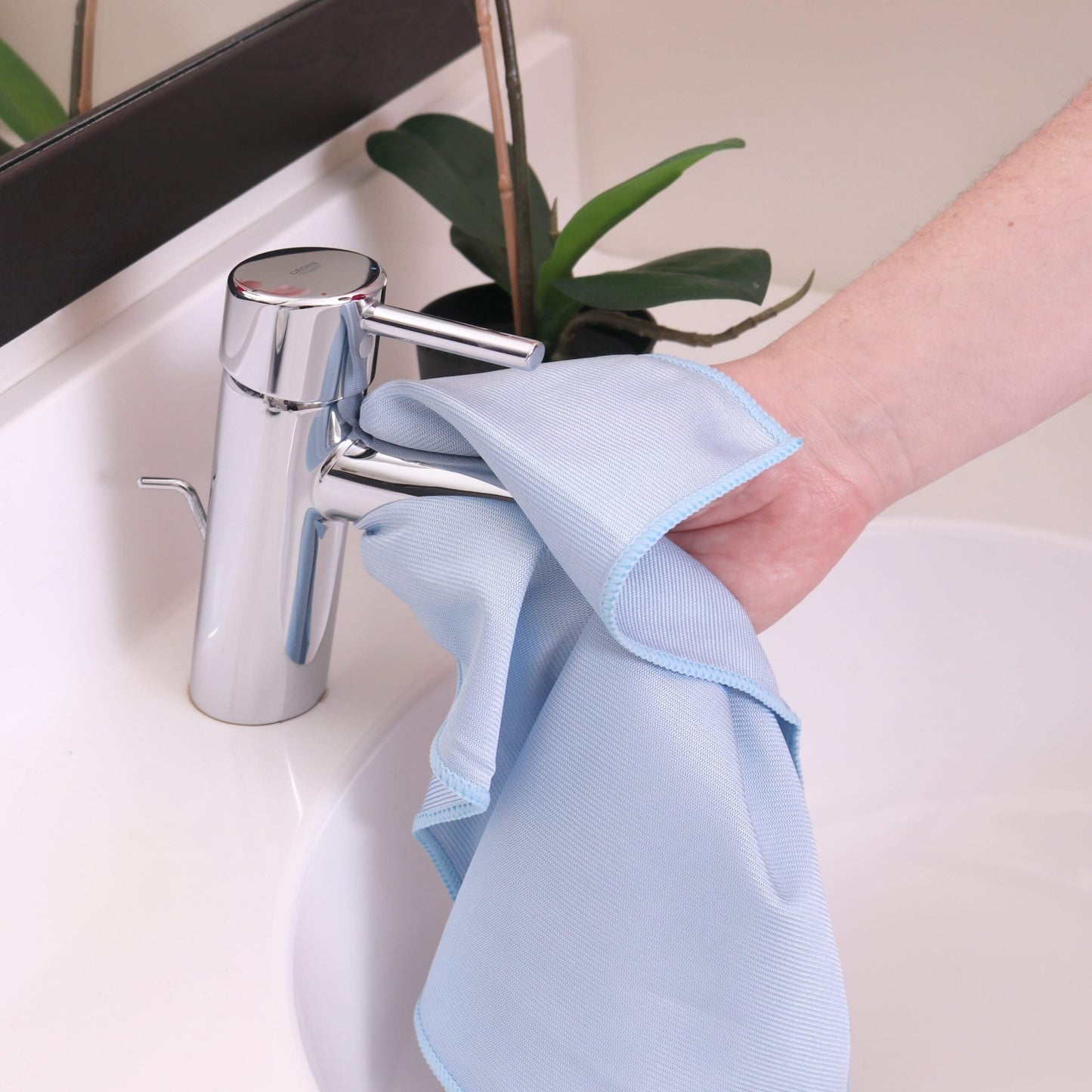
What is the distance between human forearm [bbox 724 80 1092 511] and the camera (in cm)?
48

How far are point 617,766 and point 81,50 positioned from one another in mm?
373

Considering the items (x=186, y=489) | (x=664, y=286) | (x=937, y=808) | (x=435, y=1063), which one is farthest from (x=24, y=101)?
(x=937, y=808)

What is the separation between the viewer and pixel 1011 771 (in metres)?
0.63

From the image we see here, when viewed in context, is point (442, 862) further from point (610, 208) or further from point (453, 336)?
point (610, 208)

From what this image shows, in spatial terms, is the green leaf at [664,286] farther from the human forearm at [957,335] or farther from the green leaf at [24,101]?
the green leaf at [24,101]

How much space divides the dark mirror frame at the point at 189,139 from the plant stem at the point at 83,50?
0.05 feet

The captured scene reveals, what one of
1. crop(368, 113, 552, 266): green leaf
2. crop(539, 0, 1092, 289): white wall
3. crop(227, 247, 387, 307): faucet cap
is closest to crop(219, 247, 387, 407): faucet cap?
crop(227, 247, 387, 307): faucet cap

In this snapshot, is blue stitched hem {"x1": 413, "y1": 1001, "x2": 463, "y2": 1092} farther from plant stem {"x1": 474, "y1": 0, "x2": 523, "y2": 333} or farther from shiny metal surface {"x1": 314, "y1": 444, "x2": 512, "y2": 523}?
plant stem {"x1": 474, "y1": 0, "x2": 523, "y2": 333}

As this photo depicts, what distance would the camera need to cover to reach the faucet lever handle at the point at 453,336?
1.25ft


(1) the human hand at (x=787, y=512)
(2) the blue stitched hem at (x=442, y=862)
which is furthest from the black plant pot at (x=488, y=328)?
(2) the blue stitched hem at (x=442, y=862)

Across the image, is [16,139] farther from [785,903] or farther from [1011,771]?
[1011,771]

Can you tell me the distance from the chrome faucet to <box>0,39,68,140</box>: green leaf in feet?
0.45

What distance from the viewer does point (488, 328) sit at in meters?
0.59

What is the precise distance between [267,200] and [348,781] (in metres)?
0.29
